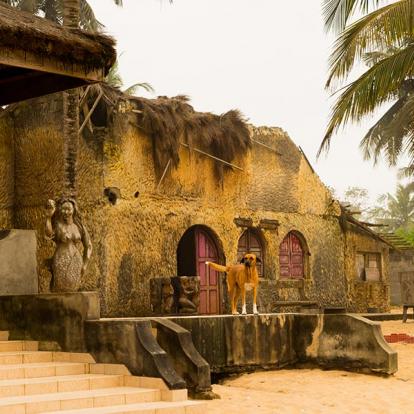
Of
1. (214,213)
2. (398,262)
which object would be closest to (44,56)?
(214,213)

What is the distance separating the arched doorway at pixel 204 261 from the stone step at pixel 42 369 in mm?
10067

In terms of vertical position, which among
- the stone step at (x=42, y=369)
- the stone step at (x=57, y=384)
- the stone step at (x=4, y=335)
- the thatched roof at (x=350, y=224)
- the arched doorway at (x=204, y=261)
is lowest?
the stone step at (x=57, y=384)

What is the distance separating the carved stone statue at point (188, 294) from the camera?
56.5 ft

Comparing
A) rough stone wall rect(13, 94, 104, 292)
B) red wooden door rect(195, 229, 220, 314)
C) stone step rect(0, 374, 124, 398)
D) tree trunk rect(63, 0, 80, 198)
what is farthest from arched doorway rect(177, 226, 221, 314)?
stone step rect(0, 374, 124, 398)

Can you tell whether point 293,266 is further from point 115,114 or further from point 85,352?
point 85,352

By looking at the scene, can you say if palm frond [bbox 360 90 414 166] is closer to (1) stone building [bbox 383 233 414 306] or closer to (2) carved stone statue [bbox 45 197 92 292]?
(1) stone building [bbox 383 233 414 306]

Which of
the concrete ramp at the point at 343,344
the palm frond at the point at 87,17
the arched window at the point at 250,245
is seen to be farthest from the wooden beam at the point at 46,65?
the palm frond at the point at 87,17

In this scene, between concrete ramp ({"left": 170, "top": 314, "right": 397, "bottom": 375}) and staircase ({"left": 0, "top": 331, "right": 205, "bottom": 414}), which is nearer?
staircase ({"left": 0, "top": 331, "right": 205, "bottom": 414})

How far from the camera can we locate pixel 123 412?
28.9 ft

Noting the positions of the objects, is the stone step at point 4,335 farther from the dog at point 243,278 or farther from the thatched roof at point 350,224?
the thatched roof at point 350,224

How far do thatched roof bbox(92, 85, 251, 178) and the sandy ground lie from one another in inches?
281

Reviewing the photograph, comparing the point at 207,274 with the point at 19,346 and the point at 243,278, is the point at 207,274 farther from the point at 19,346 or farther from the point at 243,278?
the point at 19,346

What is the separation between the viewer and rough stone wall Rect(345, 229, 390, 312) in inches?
973

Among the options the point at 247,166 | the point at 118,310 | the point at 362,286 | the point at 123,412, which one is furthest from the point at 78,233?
the point at 362,286
